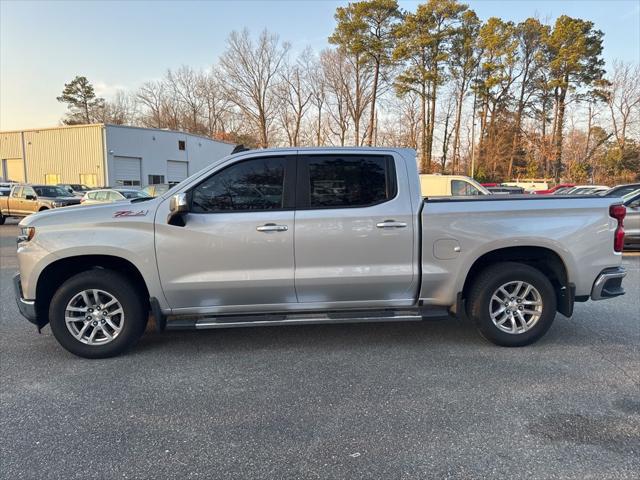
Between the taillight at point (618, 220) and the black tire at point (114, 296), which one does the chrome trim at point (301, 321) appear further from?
the taillight at point (618, 220)

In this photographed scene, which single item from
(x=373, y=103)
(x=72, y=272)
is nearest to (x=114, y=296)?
(x=72, y=272)

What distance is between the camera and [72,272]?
4.27 meters

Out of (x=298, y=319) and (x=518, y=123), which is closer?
(x=298, y=319)

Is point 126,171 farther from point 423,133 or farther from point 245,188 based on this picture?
point 245,188

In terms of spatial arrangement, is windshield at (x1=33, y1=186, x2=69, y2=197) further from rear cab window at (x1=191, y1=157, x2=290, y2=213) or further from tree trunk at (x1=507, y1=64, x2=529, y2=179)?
tree trunk at (x1=507, y1=64, x2=529, y2=179)

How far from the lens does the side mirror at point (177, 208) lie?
3900mm

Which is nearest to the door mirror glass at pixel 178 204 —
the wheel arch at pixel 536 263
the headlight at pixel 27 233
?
the headlight at pixel 27 233

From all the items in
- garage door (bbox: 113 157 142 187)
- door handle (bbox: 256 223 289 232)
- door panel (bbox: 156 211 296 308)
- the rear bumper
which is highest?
garage door (bbox: 113 157 142 187)

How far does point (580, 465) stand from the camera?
2.57 meters

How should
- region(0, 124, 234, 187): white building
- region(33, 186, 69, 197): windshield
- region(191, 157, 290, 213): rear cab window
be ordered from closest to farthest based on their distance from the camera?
region(191, 157, 290, 213): rear cab window → region(33, 186, 69, 197): windshield → region(0, 124, 234, 187): white building

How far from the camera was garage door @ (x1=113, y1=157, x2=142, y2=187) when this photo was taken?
37.2 meters

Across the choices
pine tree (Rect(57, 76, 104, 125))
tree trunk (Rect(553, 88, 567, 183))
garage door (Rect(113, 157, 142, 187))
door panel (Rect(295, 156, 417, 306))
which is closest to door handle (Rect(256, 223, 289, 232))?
door panel (Rect(295, 156, 417, 306))

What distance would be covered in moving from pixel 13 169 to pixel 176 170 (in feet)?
48.4

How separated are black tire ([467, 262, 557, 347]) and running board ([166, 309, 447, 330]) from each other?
355 mm
